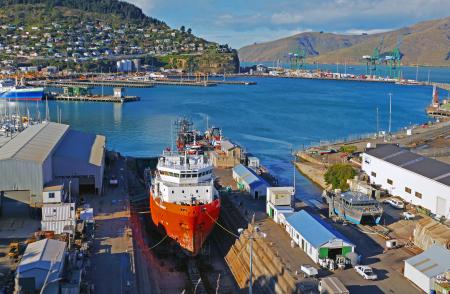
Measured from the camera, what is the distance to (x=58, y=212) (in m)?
11.5

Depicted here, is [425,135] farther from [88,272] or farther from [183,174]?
[88,272]

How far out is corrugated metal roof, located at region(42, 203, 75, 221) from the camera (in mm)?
11367

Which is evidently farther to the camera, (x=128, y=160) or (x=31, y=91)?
(x=31, y=91)

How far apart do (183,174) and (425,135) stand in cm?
1778

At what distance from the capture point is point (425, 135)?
1045 inches

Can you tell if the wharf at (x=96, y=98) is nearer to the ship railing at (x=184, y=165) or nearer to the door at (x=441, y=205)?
the ship railing at (x=184, y=165)

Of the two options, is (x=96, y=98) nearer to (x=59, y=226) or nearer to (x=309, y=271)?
(x=59, y=226)

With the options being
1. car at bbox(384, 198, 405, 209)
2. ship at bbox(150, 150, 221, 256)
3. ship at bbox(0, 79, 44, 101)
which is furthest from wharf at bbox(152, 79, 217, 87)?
ship at bbox(150, 150, 221, 256)

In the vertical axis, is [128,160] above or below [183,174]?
below

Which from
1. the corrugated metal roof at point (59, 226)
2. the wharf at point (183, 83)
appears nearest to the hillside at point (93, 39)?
the wharf at point (183, 83)

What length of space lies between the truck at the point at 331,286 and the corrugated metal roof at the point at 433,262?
1.61 metres

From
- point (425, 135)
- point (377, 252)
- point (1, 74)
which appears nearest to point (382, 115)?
point (425, 135)

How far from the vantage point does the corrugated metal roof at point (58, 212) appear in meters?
11.4

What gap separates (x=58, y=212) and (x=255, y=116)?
106 feet
